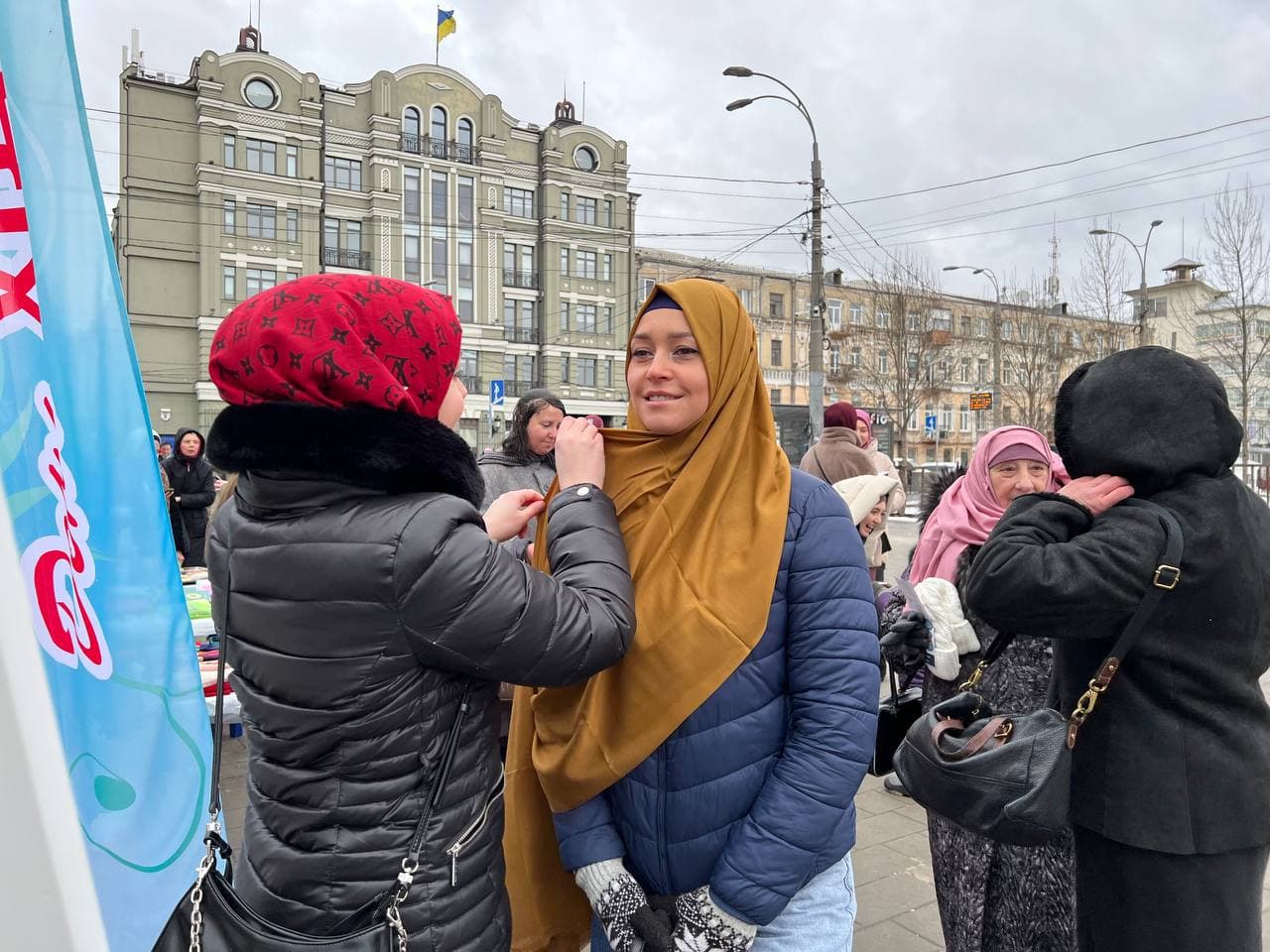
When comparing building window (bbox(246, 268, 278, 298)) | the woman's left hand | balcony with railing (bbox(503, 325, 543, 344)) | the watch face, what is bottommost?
the woman's left hand

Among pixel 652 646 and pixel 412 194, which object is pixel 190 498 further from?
pixel 412 194

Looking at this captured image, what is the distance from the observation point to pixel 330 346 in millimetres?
1444

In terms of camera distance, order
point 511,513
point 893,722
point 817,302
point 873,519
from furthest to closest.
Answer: point 817,302, point 873,519, point 893,722, point 511,513

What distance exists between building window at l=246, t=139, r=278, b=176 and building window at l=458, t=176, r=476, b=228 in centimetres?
881

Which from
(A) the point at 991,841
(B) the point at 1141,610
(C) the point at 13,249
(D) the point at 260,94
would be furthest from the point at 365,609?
(D) the point at 260,94

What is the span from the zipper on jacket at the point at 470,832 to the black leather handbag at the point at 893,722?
59.5 inches

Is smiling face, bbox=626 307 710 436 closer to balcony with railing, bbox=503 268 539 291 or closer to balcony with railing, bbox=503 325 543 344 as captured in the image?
balcony with railing, bbox=503 325 543 344

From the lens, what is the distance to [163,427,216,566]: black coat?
8.64 meters

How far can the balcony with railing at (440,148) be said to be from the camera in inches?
1686

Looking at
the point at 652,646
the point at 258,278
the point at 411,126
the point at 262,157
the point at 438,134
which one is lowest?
the point at 652,646

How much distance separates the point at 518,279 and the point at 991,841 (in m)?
45.5

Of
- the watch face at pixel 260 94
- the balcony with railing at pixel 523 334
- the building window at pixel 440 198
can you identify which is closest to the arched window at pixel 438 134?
the building window at pixel 440 198

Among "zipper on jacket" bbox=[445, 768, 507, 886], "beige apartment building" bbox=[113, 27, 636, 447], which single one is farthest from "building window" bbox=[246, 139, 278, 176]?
"zipper on jacket" bbox=[445, 768, 507, 886]

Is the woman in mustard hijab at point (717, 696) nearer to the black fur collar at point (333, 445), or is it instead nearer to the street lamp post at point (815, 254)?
the black fur collar at point (333, 445)
